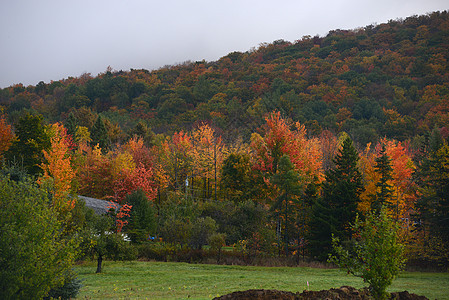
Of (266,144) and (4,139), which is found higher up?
(4,139)

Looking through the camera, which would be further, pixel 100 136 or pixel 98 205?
pixel 100 136

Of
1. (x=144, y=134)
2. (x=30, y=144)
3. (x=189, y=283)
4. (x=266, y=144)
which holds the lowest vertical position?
(x=189, y=283)

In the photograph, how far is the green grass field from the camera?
15492 millimetres

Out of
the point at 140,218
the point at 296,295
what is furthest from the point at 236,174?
the point at 296,295

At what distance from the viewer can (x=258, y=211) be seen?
3409 centimetres

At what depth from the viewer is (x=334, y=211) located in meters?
32.2

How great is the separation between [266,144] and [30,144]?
25822 mm

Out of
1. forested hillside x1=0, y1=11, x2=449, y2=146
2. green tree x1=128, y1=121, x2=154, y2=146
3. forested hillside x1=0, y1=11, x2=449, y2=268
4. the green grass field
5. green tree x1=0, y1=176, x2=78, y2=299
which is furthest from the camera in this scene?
forested hillside x1=0, y1=11, x2=449, y2=146

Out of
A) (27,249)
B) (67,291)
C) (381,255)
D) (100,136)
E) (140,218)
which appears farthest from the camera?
(100,136)

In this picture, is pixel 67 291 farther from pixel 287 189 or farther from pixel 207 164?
pixel 207 164

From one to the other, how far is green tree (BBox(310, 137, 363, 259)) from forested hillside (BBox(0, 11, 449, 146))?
39.2m

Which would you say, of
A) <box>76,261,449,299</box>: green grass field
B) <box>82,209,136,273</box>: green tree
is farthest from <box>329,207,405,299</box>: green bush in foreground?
<box>82,209,136,273</box>: green tree

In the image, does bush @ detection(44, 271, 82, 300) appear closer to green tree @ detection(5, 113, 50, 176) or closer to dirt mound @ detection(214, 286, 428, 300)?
A: dirt mound @ detection(214, 286, 428, 300)

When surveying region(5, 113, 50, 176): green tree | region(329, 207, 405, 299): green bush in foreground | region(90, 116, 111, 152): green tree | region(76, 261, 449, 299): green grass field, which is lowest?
region(76, 261, 449, 299): green grass field
